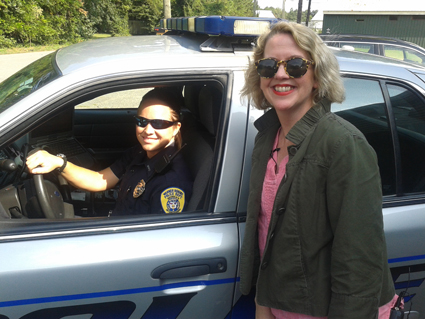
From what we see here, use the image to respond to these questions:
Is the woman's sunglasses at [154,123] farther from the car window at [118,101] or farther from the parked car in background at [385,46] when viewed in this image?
the parked car in background at [385,46]

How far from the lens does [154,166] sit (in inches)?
75.8

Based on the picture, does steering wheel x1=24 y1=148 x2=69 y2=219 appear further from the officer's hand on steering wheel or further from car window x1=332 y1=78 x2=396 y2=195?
car window x1=332 y1=78 x2=396 y2=195

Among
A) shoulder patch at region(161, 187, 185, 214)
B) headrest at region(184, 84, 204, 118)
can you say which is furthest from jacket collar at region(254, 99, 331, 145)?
headrest at region(184, 84, 204, 118)

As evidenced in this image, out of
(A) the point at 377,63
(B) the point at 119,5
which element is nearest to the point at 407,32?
(B) the point at 119,5

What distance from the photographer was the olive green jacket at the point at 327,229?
1107mm

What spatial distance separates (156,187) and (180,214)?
37 centimetres

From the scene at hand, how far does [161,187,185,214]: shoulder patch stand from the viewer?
171 cm

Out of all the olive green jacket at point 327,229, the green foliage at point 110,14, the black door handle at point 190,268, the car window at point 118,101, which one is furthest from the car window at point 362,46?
the green foliage at point 110,14

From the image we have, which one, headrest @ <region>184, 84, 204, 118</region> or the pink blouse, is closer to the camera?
the pink blouse

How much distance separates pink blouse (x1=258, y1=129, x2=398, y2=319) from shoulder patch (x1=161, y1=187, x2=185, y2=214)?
450 mm

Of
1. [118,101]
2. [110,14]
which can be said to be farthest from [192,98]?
[110,14]

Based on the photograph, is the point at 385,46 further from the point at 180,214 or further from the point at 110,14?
the point at 110,14

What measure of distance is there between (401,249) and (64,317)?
1294 millimetres

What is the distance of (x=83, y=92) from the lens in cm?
145
